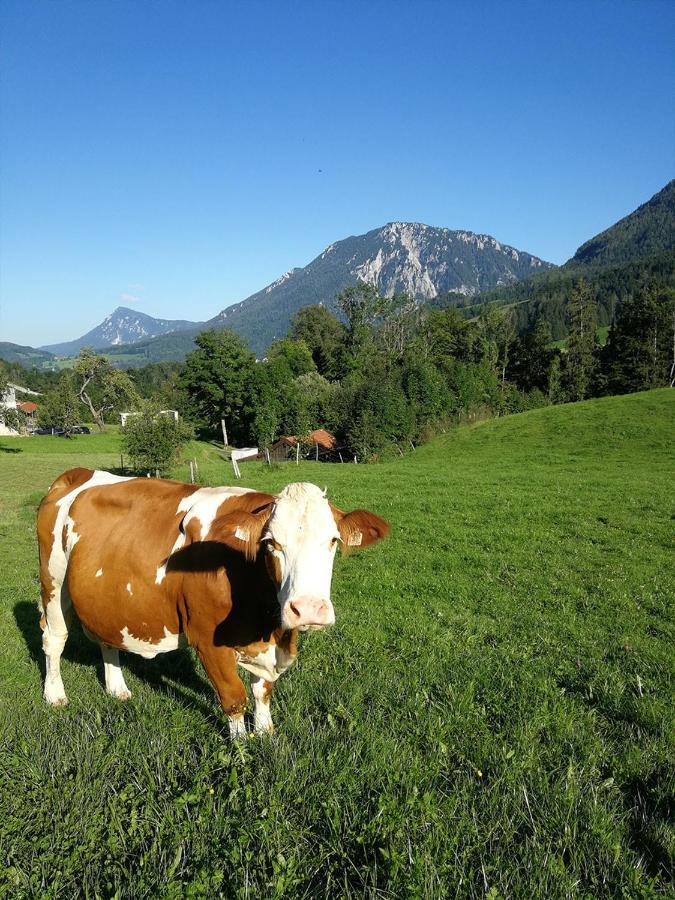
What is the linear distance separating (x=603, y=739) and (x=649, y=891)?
168 cm

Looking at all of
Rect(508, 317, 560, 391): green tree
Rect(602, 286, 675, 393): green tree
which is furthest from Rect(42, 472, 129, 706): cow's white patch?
Rect(508, 317, 560, 391): green tree

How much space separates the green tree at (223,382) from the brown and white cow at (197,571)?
6684cm

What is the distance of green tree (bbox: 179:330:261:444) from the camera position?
74.1 metres

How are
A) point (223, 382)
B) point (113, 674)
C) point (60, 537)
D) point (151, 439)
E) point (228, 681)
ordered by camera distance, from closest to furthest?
point (228, 681) < point (60, 537) < point (113, 674) < point (151, 439) < point (223, 382)

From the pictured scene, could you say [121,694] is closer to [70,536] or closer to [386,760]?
[70,536]

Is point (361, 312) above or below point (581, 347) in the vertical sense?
above

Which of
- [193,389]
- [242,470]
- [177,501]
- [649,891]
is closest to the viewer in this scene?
[649,891]

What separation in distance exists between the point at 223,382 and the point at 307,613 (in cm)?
7451

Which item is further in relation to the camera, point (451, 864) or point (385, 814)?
point (385, 814)

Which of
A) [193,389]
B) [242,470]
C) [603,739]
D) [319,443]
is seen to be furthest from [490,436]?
[193,389]

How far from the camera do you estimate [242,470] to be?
34406 mm

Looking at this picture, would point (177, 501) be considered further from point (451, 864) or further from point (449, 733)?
point (451, 864)

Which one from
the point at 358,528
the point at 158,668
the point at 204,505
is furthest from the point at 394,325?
the point at 358,528

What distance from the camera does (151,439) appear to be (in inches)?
1177
